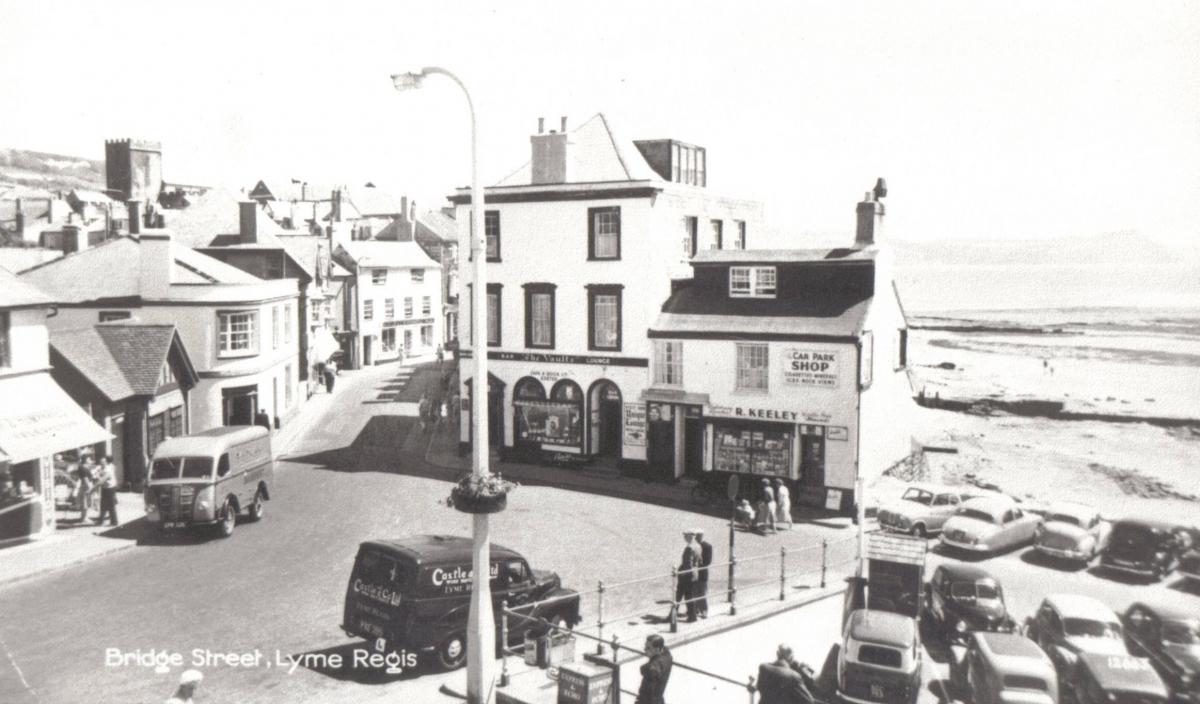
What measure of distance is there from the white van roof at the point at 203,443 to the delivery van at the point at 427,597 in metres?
7.59

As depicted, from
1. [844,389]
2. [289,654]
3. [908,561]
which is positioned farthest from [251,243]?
[908,561]

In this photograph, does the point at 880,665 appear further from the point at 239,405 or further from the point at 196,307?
the point at 239,405

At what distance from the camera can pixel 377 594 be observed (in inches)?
550

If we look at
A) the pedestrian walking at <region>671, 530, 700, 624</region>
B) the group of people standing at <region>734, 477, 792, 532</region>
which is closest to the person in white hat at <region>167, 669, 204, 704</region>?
the pedestrian walking at <region>671, 530, 700, 624</region>

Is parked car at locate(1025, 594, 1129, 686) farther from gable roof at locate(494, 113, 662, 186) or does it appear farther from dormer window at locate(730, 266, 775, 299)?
gable roof at locate(494, 113, 662, 186)

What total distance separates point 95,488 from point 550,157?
1491cm

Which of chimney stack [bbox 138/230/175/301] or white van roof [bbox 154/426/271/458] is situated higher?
chimney stack [bbox 138/230/175/301]

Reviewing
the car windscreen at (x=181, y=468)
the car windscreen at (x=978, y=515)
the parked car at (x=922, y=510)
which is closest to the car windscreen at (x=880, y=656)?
the car windscreen at (x=978, y=515)

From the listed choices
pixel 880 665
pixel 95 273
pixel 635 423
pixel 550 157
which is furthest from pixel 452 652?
pixel 95 273

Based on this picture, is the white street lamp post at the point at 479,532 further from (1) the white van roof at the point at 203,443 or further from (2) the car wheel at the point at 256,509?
(2) the car wheel at the point at 256,509

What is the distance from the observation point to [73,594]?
1636 cm

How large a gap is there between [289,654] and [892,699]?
8.51 metres

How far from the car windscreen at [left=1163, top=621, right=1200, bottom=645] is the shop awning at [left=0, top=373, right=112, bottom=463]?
1806 cm

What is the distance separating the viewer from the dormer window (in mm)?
25969
